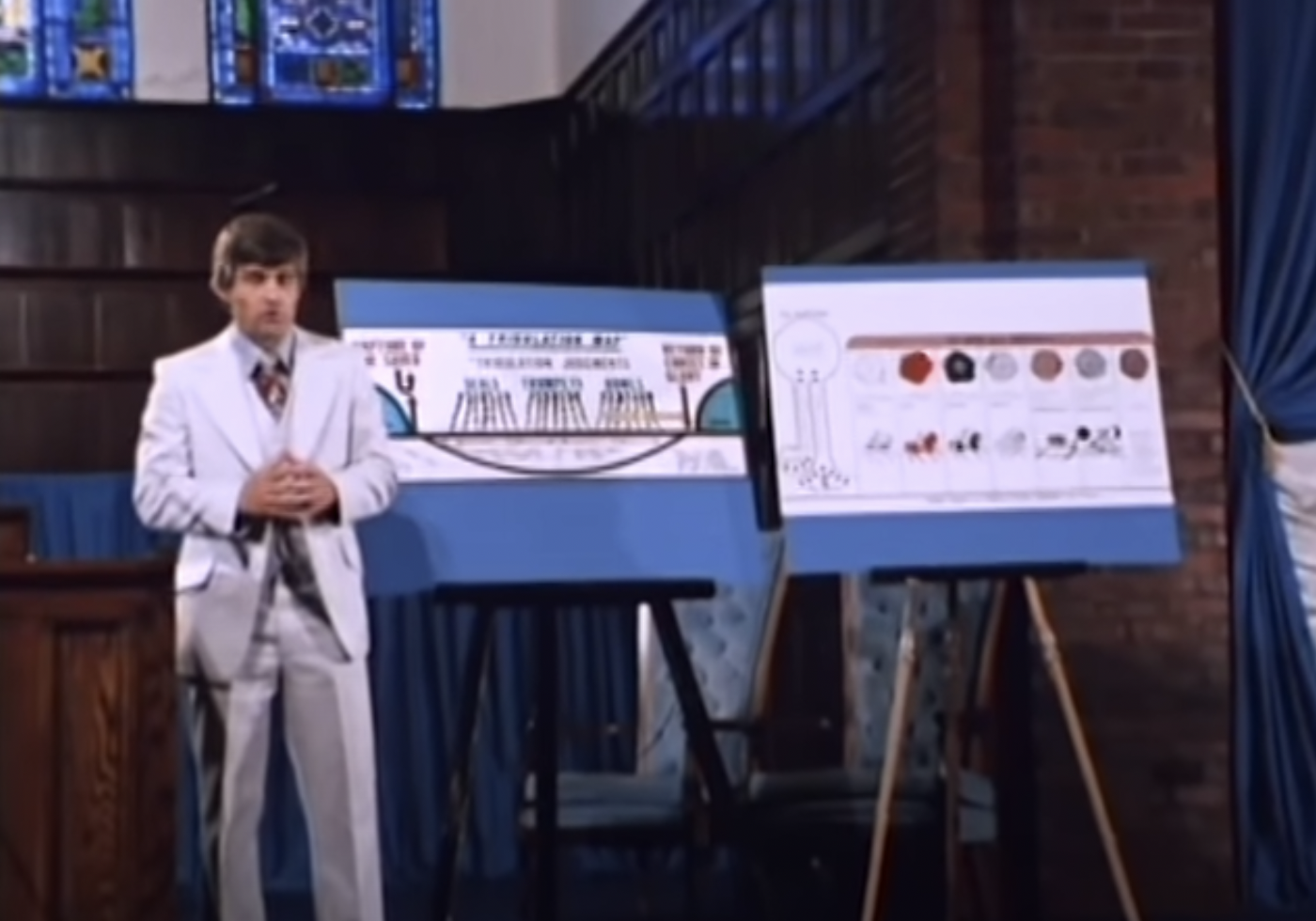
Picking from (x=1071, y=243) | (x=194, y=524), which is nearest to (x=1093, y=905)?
(x=1071, y=243)

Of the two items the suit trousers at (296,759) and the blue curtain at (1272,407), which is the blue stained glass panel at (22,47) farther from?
the suit trousers at (296,759)

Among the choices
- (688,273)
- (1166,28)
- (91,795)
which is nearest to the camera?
(91,795)

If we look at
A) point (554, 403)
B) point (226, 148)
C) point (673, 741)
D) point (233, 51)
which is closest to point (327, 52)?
point (233, 51)

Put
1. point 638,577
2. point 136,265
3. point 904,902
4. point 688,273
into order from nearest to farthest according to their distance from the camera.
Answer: point 638,577 → point 904,902 → point 688,273 → point 136,265

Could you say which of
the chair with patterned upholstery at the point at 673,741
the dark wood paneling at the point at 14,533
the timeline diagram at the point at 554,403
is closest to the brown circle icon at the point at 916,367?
the timeline diagram at the point at 554,403

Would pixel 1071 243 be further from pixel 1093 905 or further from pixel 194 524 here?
pixel 194 524

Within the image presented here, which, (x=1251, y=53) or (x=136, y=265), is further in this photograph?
(x=136, y=265)

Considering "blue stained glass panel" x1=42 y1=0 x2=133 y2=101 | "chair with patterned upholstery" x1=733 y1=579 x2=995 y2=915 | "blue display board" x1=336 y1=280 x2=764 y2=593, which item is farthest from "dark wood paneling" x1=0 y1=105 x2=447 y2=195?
"blue display board" x1=336 y1=280 x2=764 y2=593

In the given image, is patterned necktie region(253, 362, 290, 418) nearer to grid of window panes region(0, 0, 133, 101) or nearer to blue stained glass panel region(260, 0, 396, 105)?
grid of window panes region(0, 0, 133, 101)

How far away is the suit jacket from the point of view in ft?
13.9

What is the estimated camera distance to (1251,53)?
601 centimetres

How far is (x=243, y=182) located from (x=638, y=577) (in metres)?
5.39

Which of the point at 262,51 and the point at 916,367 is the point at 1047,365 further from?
the point at 262,51

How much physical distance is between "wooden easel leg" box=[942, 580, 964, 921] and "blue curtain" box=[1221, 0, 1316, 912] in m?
1.34
